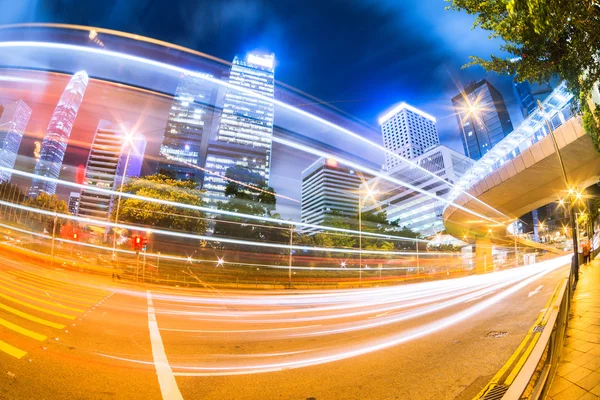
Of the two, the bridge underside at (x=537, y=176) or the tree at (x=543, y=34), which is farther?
the bridge underside at (x=537, y=176)

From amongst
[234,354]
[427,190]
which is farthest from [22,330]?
[427,190]

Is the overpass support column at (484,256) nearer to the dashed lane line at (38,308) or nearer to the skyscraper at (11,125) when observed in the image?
the dashed lane line at (38,308)

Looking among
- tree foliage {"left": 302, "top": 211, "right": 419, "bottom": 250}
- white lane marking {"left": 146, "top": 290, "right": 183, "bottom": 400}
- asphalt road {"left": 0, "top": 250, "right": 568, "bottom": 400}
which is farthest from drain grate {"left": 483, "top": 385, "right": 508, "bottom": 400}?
tree foliage {"left": 302, "top": 211, "right": 419, "bottom": 250}

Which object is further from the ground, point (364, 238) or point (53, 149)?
point (53, 149)

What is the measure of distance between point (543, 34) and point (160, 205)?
4125cm

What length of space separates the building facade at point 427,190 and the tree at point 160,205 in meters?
83.0

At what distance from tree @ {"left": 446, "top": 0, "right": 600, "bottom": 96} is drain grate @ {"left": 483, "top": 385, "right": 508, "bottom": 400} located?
718cm

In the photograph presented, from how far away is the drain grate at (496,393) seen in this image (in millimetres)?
4090

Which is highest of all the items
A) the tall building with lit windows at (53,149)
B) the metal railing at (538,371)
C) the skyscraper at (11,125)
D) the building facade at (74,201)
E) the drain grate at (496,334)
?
the tall building with lit windows at (53,149)

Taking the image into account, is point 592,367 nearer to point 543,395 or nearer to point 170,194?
point 543,395

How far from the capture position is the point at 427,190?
10669 centimetres

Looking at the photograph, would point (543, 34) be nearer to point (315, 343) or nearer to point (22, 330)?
point (315, 343)

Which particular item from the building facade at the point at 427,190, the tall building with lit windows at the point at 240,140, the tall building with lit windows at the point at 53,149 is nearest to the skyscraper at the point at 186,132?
the tall building with lit windows at the point at 240,140

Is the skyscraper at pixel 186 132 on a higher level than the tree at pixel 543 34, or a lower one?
higher
